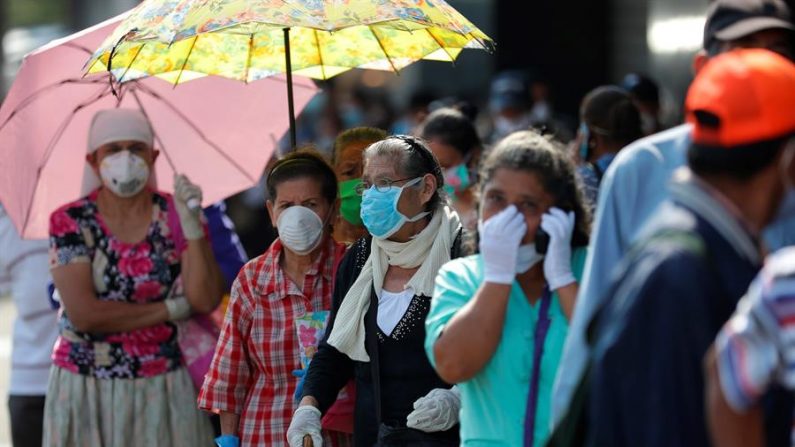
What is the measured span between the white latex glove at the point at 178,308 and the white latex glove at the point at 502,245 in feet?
7.72

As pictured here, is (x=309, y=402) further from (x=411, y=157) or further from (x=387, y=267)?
(x=411, y=157)

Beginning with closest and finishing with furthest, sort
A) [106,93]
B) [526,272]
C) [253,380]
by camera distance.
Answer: [526,272]
[253,380]
[106,93]

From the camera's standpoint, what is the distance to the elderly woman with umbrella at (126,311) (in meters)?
5.43

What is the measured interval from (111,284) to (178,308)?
0.28 meters

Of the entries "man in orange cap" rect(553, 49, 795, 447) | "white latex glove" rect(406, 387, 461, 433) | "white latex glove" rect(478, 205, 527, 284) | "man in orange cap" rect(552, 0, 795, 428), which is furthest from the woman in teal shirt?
"man in orange cap" rect(553, 49, 795, 447)

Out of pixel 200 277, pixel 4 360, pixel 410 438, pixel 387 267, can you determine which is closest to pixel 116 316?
pixel 200 277

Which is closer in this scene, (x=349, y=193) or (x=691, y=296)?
(x=691, y=296)

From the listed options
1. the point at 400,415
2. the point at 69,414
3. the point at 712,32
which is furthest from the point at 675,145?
the point at 69,414

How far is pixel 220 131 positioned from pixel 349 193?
1.09 m

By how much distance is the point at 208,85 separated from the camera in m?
6.19

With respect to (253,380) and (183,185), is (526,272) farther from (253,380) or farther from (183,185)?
(183,185)

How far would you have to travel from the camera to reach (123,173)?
5523mm

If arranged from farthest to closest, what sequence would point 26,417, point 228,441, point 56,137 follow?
point 26,417
point 56,137
point 228,441

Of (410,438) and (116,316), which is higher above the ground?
(116,316)
